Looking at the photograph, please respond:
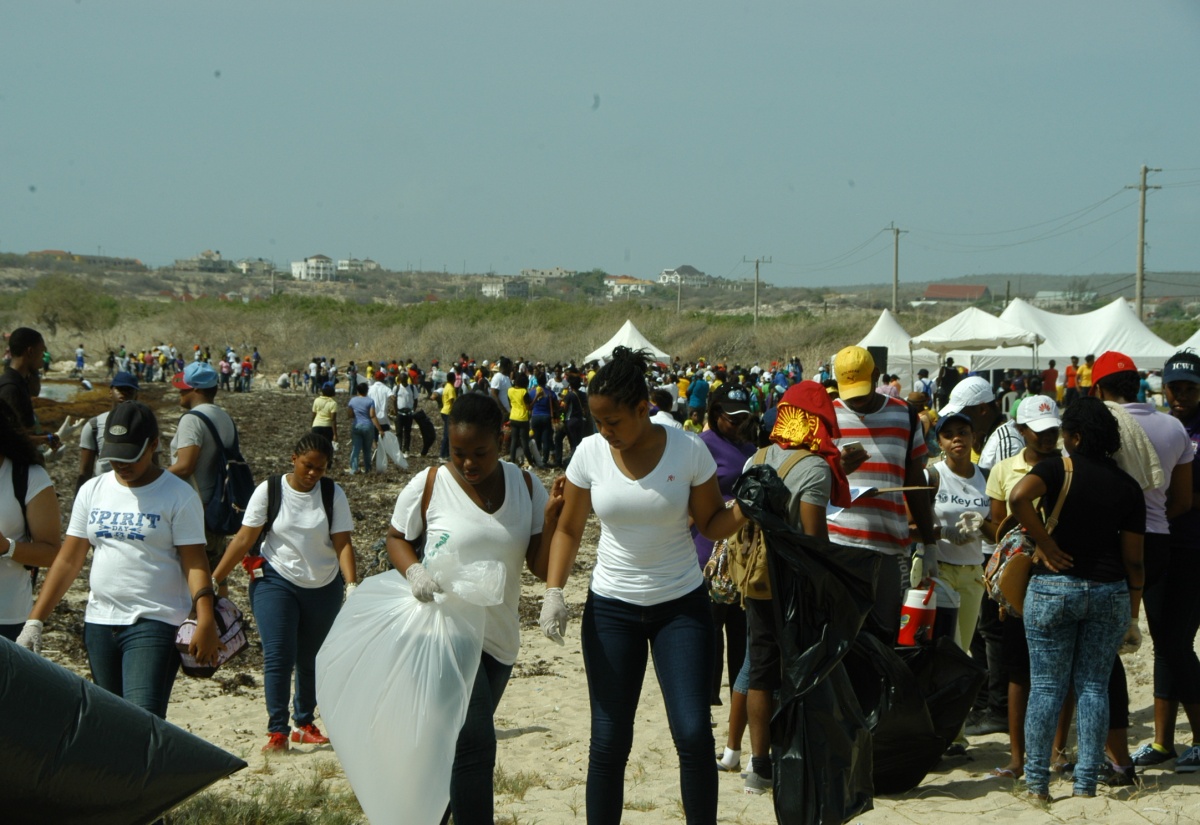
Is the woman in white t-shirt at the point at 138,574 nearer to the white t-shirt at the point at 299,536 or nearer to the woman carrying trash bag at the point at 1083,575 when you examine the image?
the white t-shirt at the point at 299,536

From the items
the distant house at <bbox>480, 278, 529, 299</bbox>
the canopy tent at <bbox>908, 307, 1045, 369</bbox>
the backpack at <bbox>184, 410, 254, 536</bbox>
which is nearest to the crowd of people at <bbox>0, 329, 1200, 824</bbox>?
the backpack at <bbox>184, 410, 254, 536</bbox>

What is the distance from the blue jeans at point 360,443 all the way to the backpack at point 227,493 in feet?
36.1

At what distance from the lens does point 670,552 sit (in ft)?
13.1

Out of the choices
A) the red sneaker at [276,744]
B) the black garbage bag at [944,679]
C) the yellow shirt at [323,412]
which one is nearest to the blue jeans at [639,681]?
the black garbage bag at [944,679]

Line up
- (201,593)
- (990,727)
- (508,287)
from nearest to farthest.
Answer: (201,593)
(990,727)
(508,287)

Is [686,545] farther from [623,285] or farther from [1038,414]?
→ [623,285]

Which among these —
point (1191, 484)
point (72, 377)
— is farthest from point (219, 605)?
point (72, 377)

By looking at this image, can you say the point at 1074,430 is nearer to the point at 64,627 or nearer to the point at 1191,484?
the point at 1191,484

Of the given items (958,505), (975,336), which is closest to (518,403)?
(958,505)

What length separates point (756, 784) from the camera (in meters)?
5.04

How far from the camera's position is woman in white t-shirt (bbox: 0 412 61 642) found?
420cm

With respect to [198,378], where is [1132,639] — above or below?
below

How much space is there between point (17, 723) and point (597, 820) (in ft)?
6.67

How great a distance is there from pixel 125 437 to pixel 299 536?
1706mm
